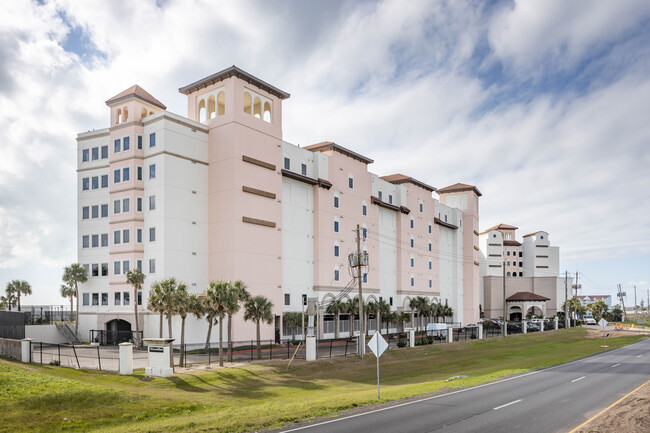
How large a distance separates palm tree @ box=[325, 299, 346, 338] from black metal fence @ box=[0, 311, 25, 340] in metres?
35.3

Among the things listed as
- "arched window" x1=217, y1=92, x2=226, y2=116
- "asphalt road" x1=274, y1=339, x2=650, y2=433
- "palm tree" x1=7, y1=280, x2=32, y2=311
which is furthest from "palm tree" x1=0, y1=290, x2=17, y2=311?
"asphalt road" x1=274, y1=339, x2=650, y2=433

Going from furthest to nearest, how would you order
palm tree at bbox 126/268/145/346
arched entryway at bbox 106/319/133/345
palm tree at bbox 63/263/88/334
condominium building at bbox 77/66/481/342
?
palm tree at bbox 63/263/88/334 → condominium building at bbox 77/66/481/342 → arched entryway at bbox 106/319/133/345 → palm tree at bbox 126/268/145/346

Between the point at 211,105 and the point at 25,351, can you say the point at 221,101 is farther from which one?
the point at 25,351

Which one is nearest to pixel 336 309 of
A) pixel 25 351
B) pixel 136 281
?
pixel 136 281

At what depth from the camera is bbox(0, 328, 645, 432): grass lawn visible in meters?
Result: 19.3

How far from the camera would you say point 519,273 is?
15038 cm

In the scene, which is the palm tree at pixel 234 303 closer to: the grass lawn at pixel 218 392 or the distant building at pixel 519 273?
the grass lawn at pixel 218 392

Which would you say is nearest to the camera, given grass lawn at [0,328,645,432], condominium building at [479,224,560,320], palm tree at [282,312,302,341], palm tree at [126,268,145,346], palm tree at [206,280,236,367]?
grass lawn at [0,328,645,432]

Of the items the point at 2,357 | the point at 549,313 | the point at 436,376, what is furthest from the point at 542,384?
the point at 549,313

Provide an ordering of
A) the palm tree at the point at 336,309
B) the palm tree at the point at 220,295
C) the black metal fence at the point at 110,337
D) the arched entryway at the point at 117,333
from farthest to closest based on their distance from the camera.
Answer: the palm tree at the point at 336,309, the arched entryway at the point at 117,333, the black metal fence at the point at 110,337, the palm tree at the point at 220,295

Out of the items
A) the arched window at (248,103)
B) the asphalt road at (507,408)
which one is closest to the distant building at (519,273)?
the arched window at (248,103)

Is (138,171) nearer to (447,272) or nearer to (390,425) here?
(390,425)

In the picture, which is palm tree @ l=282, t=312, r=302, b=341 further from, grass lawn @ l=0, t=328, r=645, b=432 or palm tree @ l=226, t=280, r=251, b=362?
palm tree @ l=226, t=280, r=251, b=362

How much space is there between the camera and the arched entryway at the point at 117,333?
5344cm
